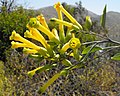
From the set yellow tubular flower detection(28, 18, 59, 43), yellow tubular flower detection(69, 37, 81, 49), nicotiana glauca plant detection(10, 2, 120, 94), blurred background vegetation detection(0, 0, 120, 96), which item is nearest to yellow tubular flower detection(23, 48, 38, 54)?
nicotiana glauca plant detection(10, 2, 120, 94)

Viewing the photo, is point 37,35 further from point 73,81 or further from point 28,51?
point 73,81

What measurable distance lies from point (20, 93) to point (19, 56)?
215cm

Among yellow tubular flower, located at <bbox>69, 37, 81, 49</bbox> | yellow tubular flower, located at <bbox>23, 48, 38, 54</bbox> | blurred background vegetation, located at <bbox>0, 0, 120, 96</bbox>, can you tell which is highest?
yellow tubular flower, located at <bbox>69, 37, 81, 49</bbox>

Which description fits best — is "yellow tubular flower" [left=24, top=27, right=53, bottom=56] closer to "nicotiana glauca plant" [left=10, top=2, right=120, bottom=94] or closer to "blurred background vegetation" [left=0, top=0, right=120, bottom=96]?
"nicotiana glauca plant" [left=10, top=2, right=120, bottom=94]

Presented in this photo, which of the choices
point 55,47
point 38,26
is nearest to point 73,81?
point 55,47

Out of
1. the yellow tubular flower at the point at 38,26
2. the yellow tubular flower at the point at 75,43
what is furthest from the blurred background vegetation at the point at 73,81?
the yellow tubular flower at the point at 75,43

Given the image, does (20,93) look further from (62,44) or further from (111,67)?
(62,44)

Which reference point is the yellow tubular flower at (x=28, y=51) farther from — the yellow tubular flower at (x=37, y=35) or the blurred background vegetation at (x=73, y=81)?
the blurred background vegetation at (x=73, y=81)

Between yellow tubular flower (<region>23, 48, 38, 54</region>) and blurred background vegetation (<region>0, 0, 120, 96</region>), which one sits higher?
yellow tubular flower (<region>23, 48, 38, 54</region>)

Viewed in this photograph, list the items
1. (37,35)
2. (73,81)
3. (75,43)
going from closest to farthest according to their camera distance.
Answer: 1. (75,43)
2. (37,35)
3. (73,81)

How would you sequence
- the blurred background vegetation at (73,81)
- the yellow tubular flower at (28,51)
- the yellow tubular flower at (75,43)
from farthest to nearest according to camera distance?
the blurred background vegetation at (73,81), the yellow tubular flower at (28,51), the yellow tubular flower at (75,43)

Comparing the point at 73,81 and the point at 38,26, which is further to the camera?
the point at 73,81

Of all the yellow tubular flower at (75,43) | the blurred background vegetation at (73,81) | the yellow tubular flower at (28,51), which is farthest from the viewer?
the blurred background vegetation at (73,81)

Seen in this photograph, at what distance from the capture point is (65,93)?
5.83 meters
